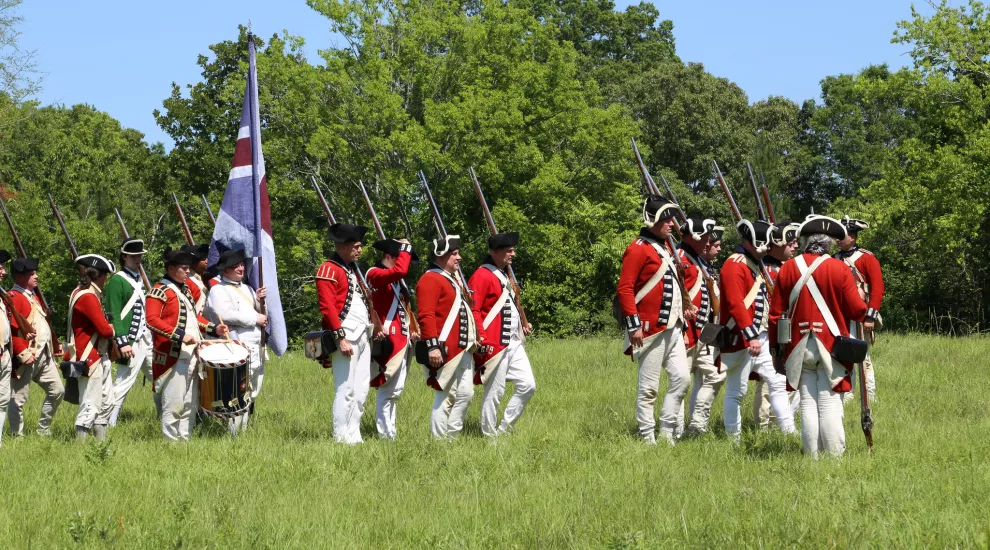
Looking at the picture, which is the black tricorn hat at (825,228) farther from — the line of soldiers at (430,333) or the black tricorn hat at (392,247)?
the black tricorn hat at (392,247)

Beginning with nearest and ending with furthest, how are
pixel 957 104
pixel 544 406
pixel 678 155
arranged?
1. pixel 544 406
2. pixel 957 104
3. pixel 678 155

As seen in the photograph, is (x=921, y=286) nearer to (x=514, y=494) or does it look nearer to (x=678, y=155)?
(x=678, y=155)

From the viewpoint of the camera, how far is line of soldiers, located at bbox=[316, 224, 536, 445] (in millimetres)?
10188

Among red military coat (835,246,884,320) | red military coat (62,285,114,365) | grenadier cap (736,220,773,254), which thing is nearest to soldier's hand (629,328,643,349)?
grenadier cap (736,220,773,254)

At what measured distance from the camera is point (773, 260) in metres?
10.8

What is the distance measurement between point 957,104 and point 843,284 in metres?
27.9

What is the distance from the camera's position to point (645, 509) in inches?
283

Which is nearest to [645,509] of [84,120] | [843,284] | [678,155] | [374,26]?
[843,284]

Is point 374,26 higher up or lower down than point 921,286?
higher up

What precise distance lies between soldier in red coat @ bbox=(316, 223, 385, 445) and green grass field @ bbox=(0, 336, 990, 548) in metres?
0.38

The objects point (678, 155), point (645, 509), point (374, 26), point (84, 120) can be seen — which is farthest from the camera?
point (84, 120)

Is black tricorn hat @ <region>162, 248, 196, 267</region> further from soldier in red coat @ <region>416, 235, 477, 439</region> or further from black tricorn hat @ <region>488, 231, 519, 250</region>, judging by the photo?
black tricorn hat @ <region>488, 231, 519, 250</region>

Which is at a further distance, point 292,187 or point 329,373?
point 292,187

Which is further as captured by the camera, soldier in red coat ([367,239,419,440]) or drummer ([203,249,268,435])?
drummer ([203,249,268,435])
